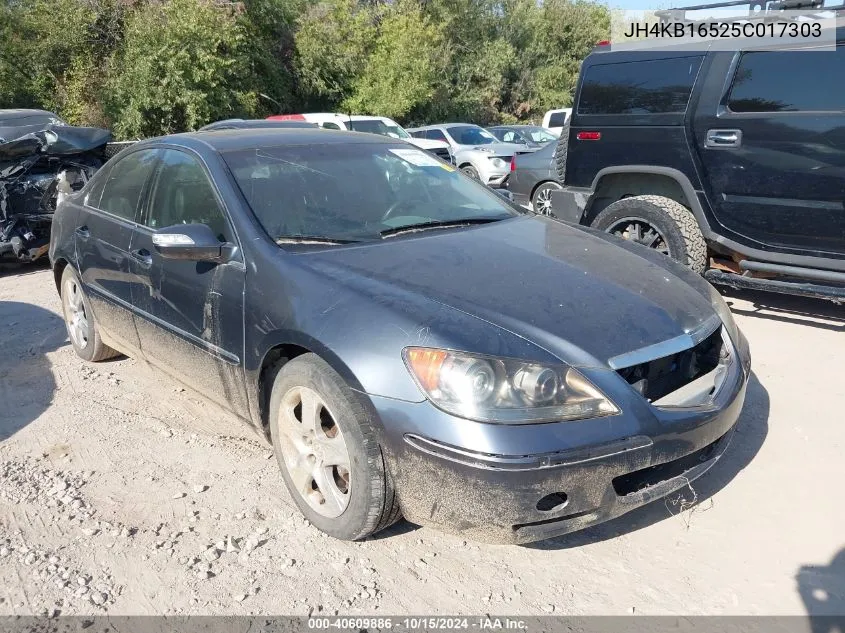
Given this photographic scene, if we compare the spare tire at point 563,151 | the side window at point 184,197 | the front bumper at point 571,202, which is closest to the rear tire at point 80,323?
the side window at point 184,197

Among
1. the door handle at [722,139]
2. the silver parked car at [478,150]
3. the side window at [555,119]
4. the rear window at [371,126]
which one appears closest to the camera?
the door handle at [722,139]

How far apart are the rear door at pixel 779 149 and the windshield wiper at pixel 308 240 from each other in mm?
3219

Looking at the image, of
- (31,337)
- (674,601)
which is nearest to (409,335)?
(674,601)

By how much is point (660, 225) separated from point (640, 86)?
122 cm

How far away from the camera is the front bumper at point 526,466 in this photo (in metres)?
2.34

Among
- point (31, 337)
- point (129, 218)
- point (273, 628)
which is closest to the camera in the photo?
point (273, 628)

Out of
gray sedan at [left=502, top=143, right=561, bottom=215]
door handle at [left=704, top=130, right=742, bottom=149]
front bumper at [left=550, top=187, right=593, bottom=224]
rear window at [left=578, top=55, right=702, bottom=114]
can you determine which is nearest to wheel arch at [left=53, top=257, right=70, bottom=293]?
front bumper at [left=550, top=187, right=593, bottom=224]

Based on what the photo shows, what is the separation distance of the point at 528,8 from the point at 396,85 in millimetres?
14329

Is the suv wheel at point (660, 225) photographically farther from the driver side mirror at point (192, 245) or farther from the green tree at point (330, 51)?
the green tree at point (330, 51)

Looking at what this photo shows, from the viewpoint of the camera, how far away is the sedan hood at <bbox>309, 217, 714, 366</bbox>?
8.54 feet

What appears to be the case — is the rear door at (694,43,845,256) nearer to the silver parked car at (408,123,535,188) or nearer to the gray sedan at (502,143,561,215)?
the gray sedan at (502,143,561,215)

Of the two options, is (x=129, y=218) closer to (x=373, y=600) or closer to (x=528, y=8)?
(x=373, y=600)

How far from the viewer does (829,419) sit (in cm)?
375

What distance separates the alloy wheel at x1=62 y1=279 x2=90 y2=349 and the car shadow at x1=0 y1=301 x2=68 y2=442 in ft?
0.86
